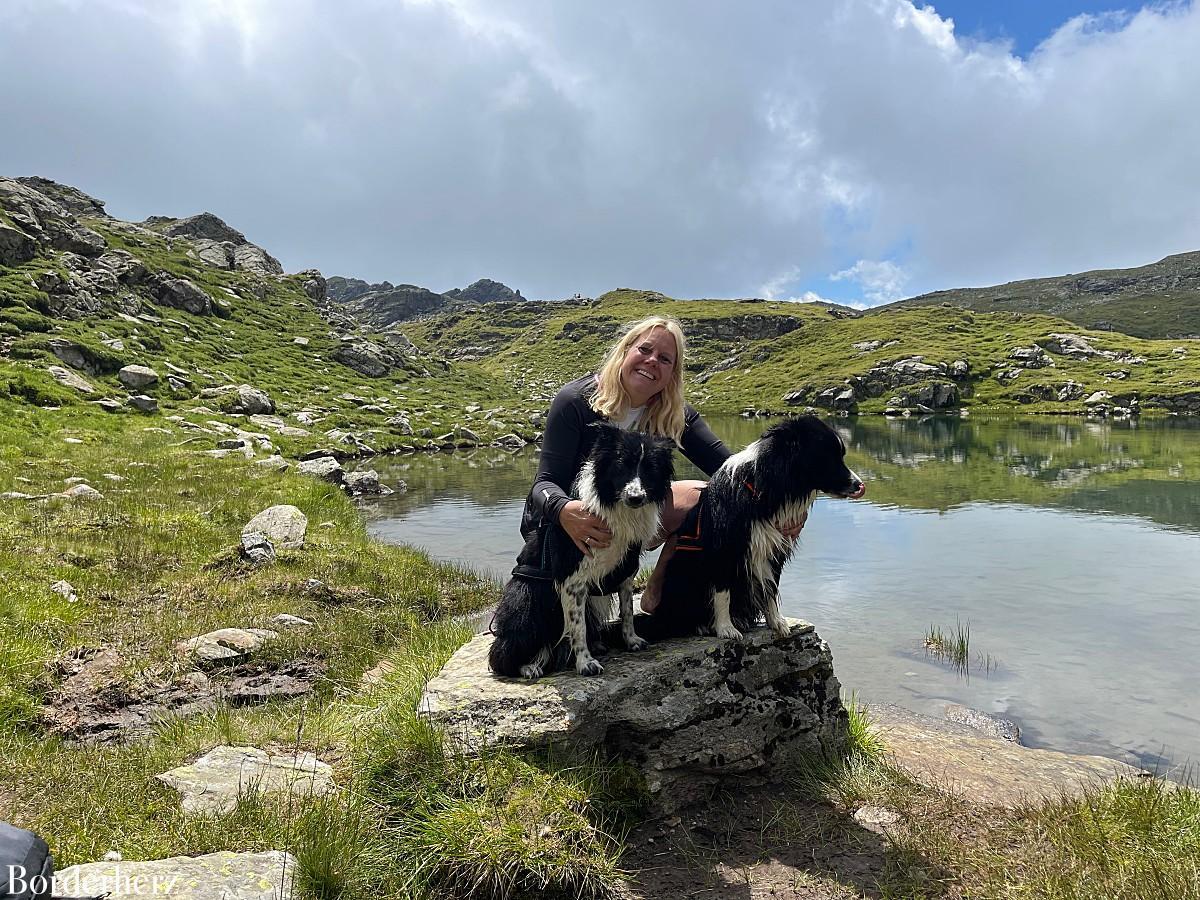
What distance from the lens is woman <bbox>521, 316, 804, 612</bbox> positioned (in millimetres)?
5320

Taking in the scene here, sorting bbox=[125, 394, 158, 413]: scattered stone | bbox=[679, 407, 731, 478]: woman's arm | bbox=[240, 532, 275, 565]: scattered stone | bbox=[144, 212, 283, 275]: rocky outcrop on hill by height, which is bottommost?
bbox=[240, 532, 275, 565]: scattered stone

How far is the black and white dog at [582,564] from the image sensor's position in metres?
4.71

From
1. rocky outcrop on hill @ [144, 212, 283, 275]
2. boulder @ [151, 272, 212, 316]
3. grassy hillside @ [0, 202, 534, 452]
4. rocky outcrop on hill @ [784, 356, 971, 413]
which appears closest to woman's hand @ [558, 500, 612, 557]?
grassy hillside @ [0, 202, 534, 452]

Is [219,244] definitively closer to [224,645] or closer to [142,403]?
[142,403]

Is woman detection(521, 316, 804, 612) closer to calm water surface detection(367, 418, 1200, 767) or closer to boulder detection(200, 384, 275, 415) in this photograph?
calm water surface detection(367, 418, 1200, 767)

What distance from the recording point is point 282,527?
1201 centimetres

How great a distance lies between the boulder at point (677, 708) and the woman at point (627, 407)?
0.93m

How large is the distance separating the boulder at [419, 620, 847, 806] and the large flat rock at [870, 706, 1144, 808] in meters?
1.12

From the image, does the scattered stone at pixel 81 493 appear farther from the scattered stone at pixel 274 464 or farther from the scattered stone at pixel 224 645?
the scattered stone at pixel 224 645

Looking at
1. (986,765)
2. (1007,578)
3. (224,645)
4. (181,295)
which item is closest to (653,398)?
(986,765)

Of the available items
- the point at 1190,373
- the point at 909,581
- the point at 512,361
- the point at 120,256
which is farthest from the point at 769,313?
the point at 909,581

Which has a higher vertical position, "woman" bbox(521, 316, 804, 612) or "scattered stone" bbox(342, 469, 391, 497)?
"woman" bbox(521, 316, 804, 612)

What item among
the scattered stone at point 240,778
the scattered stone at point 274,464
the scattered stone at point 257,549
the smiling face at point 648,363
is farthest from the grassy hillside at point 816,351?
the scattered stone at point 240,778

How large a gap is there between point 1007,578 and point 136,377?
1307 inches
